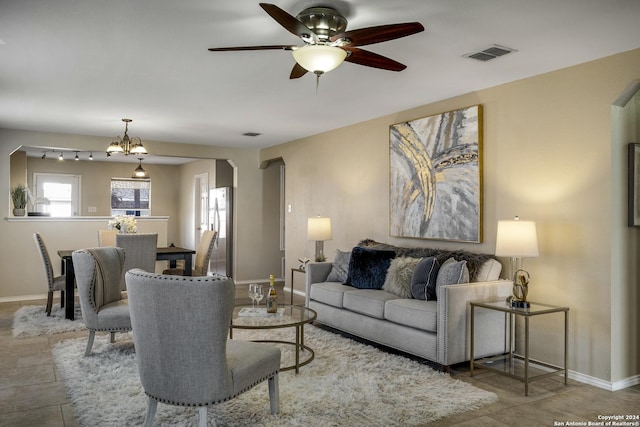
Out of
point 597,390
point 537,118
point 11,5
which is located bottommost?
point 597,390

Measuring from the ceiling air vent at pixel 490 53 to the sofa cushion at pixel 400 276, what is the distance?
6.25 ft

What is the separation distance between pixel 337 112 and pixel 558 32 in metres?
2.86

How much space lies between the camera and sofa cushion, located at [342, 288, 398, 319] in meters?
4.50

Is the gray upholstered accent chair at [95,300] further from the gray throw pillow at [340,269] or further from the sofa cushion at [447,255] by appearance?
the sofa cushion at [447,255]

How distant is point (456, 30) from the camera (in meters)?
3.16

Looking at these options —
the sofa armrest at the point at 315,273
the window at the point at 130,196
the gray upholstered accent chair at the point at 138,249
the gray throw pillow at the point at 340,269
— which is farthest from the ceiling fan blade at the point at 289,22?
the window at the point at 130,196

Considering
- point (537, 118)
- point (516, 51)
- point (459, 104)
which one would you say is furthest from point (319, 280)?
point (516, 51)

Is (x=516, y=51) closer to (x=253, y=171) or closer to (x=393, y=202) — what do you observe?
(x=393, y=202)

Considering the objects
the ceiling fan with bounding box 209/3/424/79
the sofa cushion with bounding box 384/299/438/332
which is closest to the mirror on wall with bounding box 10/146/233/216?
the sofa cushion with bounding box 384/299/438/332

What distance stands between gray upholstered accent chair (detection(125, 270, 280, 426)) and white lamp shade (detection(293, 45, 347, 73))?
1319mm

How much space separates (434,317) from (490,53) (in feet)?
6.71

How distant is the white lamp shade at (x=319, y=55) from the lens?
2.77 metres

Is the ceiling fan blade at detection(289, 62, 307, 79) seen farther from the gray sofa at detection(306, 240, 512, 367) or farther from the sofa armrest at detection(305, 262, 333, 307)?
the sofa armrest at detection(305, 262, 333, 307)

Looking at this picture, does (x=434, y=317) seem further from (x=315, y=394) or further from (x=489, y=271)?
(x=315, y=394)
